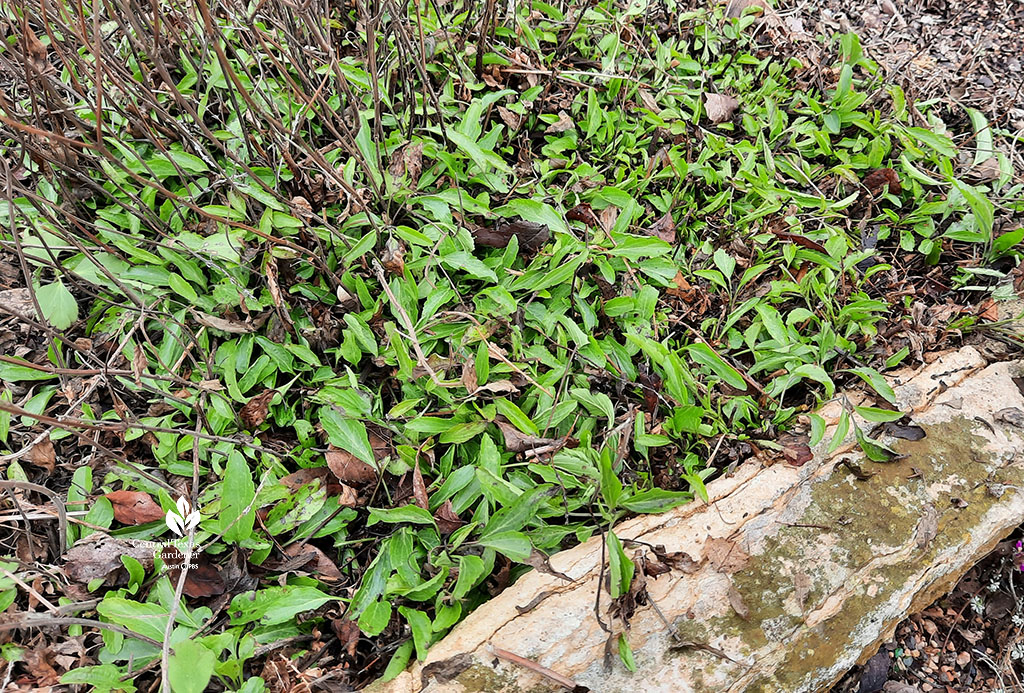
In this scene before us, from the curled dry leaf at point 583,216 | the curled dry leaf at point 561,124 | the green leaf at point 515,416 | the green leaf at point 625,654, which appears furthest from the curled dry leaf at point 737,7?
the green leaf at point 625,654

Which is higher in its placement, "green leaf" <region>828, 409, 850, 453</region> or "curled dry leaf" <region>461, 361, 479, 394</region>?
"curled dry leaf" <region>461, 361, 479, 394</region>

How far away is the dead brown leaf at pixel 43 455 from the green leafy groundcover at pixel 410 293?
4 cm

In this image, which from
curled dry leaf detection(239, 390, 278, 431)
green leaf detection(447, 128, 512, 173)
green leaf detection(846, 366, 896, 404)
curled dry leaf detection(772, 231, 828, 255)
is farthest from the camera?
curled dry leaf detection(772, 231, 828, 255)

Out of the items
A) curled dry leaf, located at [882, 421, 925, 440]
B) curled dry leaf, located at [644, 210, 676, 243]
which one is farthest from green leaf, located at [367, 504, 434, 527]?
curled dry leaf, located at [882, 421, 925, 440]

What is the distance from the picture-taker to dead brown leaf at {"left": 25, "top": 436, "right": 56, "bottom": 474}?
1797mm

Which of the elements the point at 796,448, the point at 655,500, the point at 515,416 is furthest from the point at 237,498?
the point at 796,448

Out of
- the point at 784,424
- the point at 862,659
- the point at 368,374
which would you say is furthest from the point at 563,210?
the point at 862,659

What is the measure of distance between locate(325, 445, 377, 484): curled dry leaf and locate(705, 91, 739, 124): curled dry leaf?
6.70 ft

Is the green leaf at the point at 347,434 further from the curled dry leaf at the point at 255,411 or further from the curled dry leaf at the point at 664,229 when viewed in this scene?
the curled dry leaf at the point at 664,229

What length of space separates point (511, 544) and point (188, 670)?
0.78 meters

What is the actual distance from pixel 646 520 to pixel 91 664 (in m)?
1.45

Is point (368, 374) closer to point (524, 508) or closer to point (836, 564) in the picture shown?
point (524, 508)

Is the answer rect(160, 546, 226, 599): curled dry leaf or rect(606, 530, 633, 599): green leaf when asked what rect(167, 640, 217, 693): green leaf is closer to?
rect(160, 546, 226, 599): curled dry leaf

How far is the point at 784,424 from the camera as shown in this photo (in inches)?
79.4
